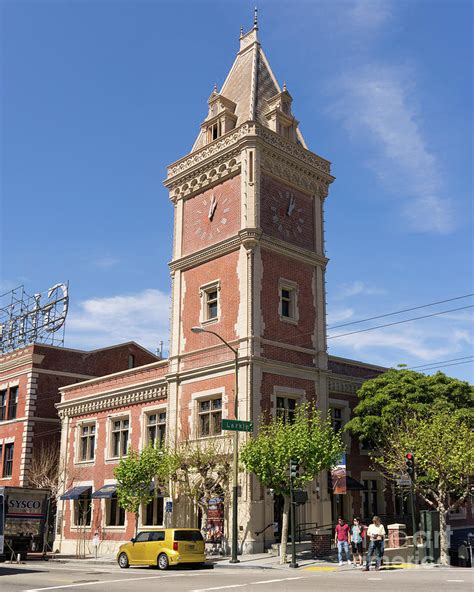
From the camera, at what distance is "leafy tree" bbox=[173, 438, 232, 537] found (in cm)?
3161

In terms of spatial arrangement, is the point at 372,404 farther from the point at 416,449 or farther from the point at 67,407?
the point at 67,407

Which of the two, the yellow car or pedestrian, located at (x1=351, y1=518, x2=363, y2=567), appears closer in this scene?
the yellow car

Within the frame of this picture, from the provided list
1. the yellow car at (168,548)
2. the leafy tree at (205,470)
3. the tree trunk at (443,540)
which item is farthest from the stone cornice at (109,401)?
the tree trunk at (443,540)

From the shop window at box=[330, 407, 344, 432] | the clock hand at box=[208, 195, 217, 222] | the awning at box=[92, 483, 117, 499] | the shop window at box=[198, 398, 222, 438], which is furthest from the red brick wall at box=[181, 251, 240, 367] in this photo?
the awning at box=[92, 483, 117, 499]

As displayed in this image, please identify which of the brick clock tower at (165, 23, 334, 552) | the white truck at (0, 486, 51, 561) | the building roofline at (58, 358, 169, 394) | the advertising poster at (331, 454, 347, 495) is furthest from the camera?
the building roofline at (58, 358, 169, 394)

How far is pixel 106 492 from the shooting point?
3903 cm

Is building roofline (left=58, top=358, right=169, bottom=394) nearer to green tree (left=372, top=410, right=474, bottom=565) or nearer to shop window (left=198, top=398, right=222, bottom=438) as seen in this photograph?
shop window (left=198, top=398, right=222, bottom=438)

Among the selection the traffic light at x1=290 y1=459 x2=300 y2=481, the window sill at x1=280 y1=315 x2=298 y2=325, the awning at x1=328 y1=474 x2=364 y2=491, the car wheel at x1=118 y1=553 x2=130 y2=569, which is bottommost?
the car wheel at x1=118 y1=553 x2=130 y2=569

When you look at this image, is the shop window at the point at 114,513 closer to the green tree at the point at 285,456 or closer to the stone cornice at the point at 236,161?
the green tree at the point at 285,456

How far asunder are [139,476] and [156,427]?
4.74m

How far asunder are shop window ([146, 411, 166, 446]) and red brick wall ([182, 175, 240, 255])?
926cm

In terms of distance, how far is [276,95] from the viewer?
40781 millimetres

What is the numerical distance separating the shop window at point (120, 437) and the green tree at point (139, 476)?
17.7 ft

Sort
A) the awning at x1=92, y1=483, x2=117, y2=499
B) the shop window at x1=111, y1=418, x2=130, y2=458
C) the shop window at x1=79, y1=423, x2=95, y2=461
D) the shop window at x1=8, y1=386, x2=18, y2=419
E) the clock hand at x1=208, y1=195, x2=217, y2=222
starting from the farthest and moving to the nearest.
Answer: the shop window at x1=8, y1=386, x2=18, y2=419, the shop window at x1=79, y1=423, x2=95, y2=461, the shop window at x1=111, y1=418, x2=130, y2=458, the awning at x1=92, y1=483, x2=117, y2=499, the clock hand at x1=208, y1=195, x2=217, y2=222
